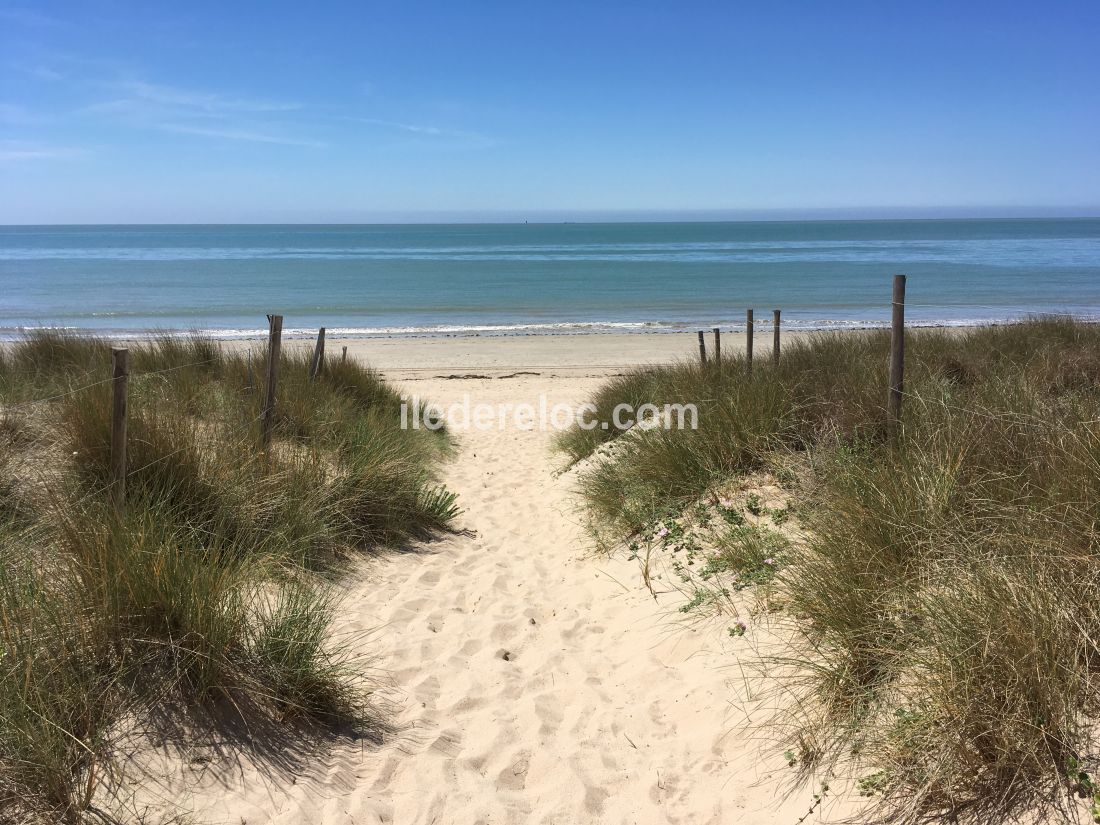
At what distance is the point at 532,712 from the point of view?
406 centimetres

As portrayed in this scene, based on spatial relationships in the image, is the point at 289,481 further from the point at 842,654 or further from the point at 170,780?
the point at 842,654

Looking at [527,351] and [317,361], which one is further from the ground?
[317,361]

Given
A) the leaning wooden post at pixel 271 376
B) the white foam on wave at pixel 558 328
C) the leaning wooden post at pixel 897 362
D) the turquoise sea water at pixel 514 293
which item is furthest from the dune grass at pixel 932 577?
the white foam on wave at pixel 558 328

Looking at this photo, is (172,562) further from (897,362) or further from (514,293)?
(514,293)

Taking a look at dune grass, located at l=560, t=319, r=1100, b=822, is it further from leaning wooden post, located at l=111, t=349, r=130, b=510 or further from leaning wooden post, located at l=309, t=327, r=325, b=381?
leaning wooden post, located at l=309, t=327, r=325, b=381


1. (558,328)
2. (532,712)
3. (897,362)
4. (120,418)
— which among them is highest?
(897,362)

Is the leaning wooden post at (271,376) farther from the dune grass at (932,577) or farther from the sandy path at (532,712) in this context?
the dune grass at (932,577)

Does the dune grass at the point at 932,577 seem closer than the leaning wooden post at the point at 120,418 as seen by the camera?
Yes

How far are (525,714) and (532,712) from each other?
0.14 feet

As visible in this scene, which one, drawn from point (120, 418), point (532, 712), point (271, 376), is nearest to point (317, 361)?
point (271, 376)

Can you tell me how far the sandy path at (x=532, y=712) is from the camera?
321cm

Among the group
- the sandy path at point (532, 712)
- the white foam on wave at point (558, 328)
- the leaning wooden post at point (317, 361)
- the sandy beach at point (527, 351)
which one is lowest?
the sandy path at point (532, 712)

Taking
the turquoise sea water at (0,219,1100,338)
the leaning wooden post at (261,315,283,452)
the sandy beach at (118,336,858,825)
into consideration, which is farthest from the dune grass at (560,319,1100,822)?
the turquoise sea water at (0,219,1100,338)

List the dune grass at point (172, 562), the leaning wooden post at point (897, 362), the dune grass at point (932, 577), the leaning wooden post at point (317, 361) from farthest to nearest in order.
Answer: the leaning wooden post at point (317, 361)
the leaning wooden post at point (897, 362)
the dune grass at point (172, 562)
the dune grass at point (932, 577)
